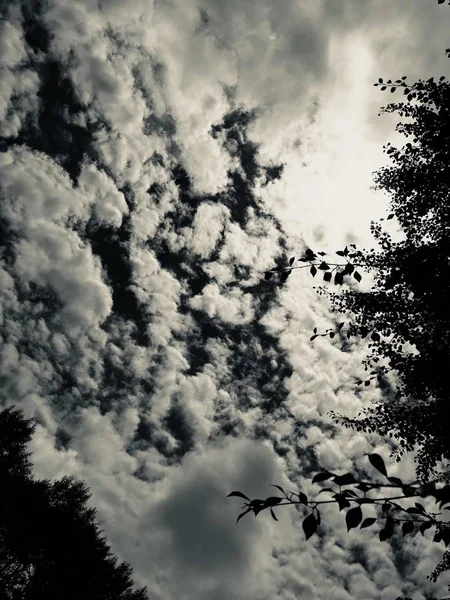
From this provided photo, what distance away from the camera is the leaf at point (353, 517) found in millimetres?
1291

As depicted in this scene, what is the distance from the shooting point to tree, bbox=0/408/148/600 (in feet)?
52.7

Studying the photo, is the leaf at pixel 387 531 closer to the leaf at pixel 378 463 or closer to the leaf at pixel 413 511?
the leaf at pixel 413 511

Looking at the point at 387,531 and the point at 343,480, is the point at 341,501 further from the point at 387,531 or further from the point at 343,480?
the point at 387,531

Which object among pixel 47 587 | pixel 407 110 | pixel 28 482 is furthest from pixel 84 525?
pixel 407 110

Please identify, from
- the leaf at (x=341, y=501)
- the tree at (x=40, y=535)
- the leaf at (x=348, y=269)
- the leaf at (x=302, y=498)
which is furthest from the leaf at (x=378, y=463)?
the tree at (x=40, y=535)

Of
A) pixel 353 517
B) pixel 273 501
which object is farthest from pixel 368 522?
pixel 273 501

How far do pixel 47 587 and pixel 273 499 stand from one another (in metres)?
23.6

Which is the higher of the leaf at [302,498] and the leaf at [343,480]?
the leaf at [343,480]

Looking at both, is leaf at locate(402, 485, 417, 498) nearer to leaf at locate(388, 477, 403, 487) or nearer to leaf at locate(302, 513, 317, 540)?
leaf at locate(388, 477, 403, 487)

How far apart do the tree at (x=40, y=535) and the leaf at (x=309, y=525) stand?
1920cm

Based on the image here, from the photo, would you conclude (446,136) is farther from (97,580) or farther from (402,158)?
(97,580)

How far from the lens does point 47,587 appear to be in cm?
1744

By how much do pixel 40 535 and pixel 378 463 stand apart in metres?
21.9

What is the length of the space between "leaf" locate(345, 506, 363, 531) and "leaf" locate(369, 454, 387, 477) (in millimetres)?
268
